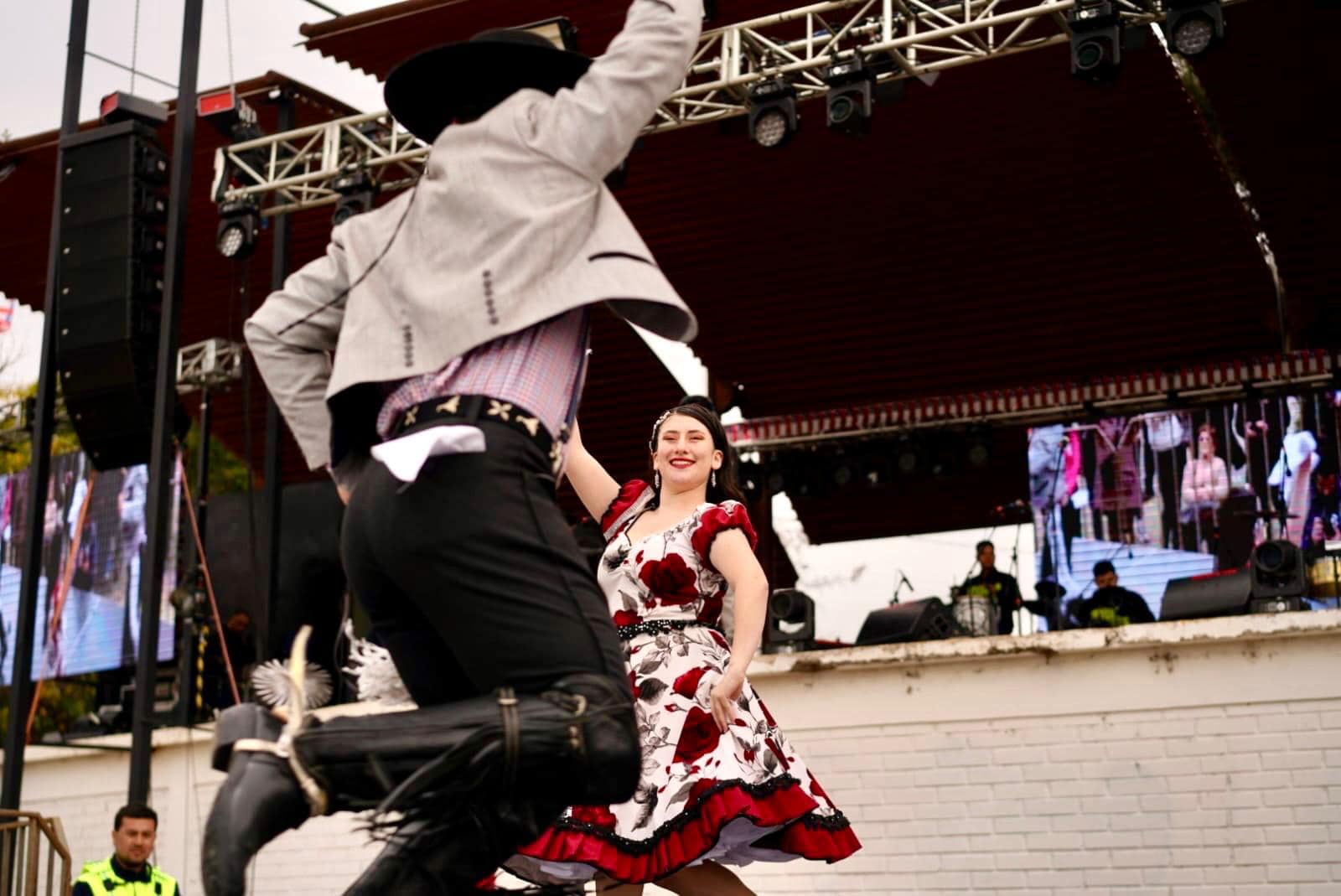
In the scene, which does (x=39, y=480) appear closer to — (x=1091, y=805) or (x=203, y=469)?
(x=203, y=469)

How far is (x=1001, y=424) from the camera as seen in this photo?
13320 millimetres

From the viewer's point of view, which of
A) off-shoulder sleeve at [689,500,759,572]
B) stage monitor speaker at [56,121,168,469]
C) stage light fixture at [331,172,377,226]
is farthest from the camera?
stage light fixture at [331,172,377,226]

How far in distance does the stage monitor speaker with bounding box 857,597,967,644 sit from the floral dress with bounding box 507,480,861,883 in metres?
5.37

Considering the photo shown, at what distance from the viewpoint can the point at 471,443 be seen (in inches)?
85.5

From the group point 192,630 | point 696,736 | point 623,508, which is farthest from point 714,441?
point 192,630

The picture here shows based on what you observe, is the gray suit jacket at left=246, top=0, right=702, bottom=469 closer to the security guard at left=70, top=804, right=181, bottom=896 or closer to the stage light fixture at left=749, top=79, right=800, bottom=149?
the security guard at left=70, top=804, right=181, bottom=896

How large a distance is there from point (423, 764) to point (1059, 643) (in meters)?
5.59

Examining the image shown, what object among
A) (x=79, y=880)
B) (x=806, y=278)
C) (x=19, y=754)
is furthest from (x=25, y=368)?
(x=79, y=880)

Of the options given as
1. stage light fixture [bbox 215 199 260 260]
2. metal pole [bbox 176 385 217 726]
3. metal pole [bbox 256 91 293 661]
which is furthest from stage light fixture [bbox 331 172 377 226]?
metal pole [bbox 176 385 217 726]

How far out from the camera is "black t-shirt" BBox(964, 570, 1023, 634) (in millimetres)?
10977

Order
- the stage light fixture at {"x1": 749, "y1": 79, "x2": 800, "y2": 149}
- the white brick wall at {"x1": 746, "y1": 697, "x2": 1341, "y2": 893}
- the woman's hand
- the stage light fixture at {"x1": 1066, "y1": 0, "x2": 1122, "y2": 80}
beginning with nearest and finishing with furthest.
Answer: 1. the woman's hand
2. the white brick wall at {"x1": 746, "y1": 697, "x2": 1341, "y2": 893}
3. the stage light fixture at {"x1": 1066, "y1": 0, "x2": 1122, "y2": 80}
4. the stage light fixture at {"x1": 749, "y1": 79, "x2": 800, "y2": 149}

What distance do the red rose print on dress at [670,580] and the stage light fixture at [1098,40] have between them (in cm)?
446

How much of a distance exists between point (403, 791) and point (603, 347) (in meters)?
11.6

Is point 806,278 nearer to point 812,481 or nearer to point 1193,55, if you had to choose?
point 812,481
